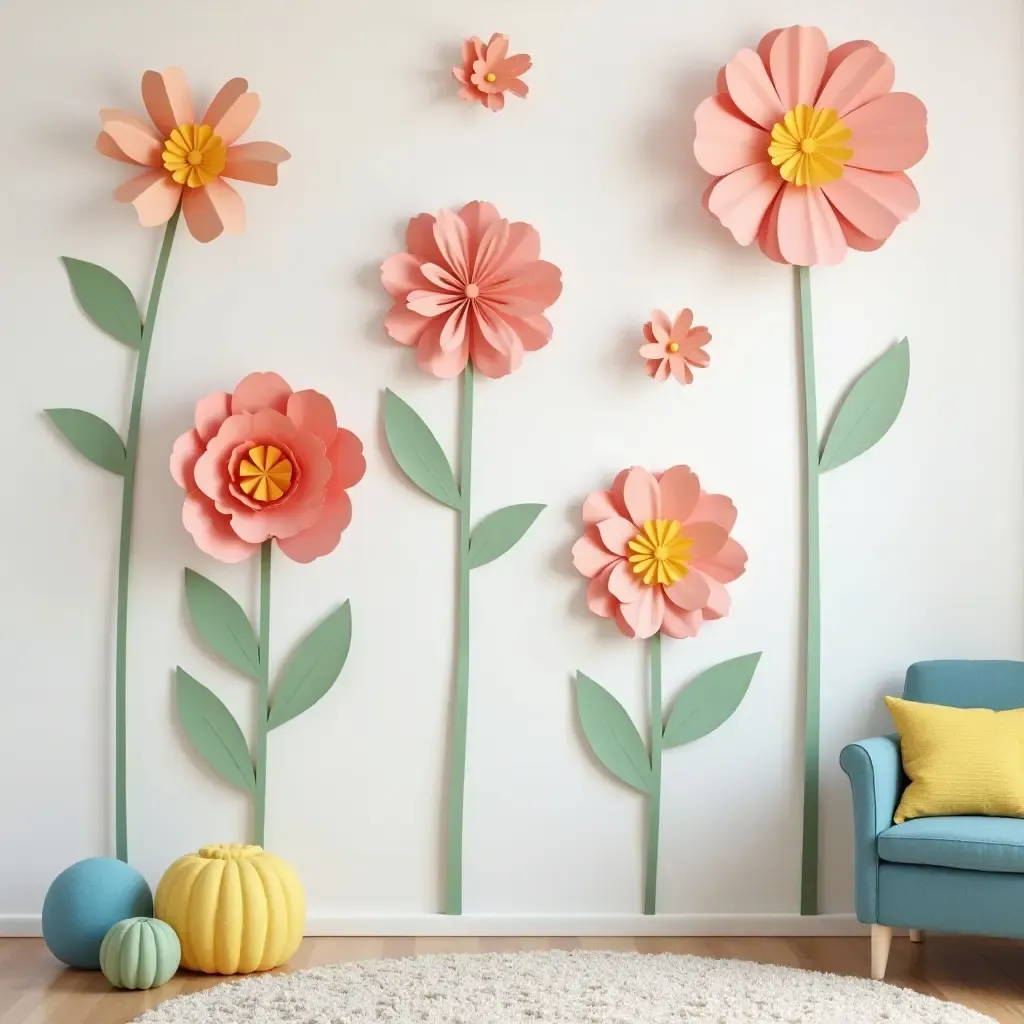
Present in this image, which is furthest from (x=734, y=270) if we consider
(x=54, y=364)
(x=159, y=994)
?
(x=159, y=994)

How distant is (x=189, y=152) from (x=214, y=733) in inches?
63.4

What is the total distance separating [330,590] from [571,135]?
4.88 ft

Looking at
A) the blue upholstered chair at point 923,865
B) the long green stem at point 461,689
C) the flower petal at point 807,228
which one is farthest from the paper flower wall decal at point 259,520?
the blue upholstered chair at point 923,865

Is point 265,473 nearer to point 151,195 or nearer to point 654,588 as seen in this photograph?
point 151,195

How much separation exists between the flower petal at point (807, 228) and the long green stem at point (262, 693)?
1.71 meters

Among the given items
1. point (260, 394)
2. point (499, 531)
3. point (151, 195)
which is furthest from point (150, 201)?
point (499, 531)

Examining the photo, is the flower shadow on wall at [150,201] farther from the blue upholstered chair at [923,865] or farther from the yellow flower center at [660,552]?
the blue upholstered chair at [923,865]

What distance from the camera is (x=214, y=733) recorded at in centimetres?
330

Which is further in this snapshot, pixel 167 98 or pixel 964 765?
pixel 167 98

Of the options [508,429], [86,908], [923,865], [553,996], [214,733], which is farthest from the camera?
[508,429]

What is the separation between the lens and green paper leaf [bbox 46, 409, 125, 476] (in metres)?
3.33

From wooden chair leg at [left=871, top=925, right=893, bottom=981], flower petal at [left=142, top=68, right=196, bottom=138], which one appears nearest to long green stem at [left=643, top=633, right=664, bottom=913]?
wooden chair leg at [left=871, top=925, right=893, bottom=981]

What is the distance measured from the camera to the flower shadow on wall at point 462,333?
3.33 m

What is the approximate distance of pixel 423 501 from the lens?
3.39 meters
